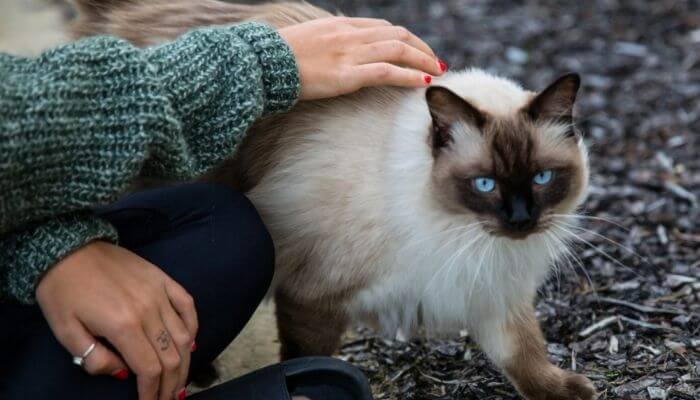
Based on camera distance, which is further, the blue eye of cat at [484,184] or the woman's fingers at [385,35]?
the woman's fingers at [385,35]

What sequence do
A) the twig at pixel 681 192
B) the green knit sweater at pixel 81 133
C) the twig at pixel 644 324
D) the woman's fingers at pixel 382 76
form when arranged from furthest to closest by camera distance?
the twig at pixel 681 192 < the twig at pixel 644 324 < the woman's fingers at pixel 382 76 < the green knit sweater at pixel 81 133

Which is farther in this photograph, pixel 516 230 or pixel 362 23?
pixel 362 23

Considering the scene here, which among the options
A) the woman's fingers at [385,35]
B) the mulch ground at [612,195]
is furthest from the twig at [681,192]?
the woman's fingers at [385,35]

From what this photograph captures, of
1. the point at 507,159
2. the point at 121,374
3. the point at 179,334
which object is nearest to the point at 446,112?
the point at 507,159

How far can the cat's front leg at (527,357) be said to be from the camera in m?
2.27

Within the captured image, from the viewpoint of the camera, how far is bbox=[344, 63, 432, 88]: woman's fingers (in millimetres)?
2092

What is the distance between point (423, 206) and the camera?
6.90 feet

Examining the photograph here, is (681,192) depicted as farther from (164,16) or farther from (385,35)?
(164,16)

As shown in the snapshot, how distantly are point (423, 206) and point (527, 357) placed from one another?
1.59 feet

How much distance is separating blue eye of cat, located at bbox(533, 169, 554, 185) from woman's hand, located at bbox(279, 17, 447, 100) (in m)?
0.35

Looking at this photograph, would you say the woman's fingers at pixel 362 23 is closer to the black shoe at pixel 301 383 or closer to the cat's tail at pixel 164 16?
the cat's tail at pixel 164 16

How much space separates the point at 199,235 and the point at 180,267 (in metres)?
0.09

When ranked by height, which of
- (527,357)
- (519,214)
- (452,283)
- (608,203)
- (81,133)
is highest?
(81,133)

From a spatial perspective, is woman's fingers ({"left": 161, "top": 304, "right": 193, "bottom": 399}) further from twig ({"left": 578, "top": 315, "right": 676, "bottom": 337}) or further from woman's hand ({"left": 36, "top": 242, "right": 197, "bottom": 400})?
twig ({"left": 578, "top": 315, "right": 676, "bottom": 337})
